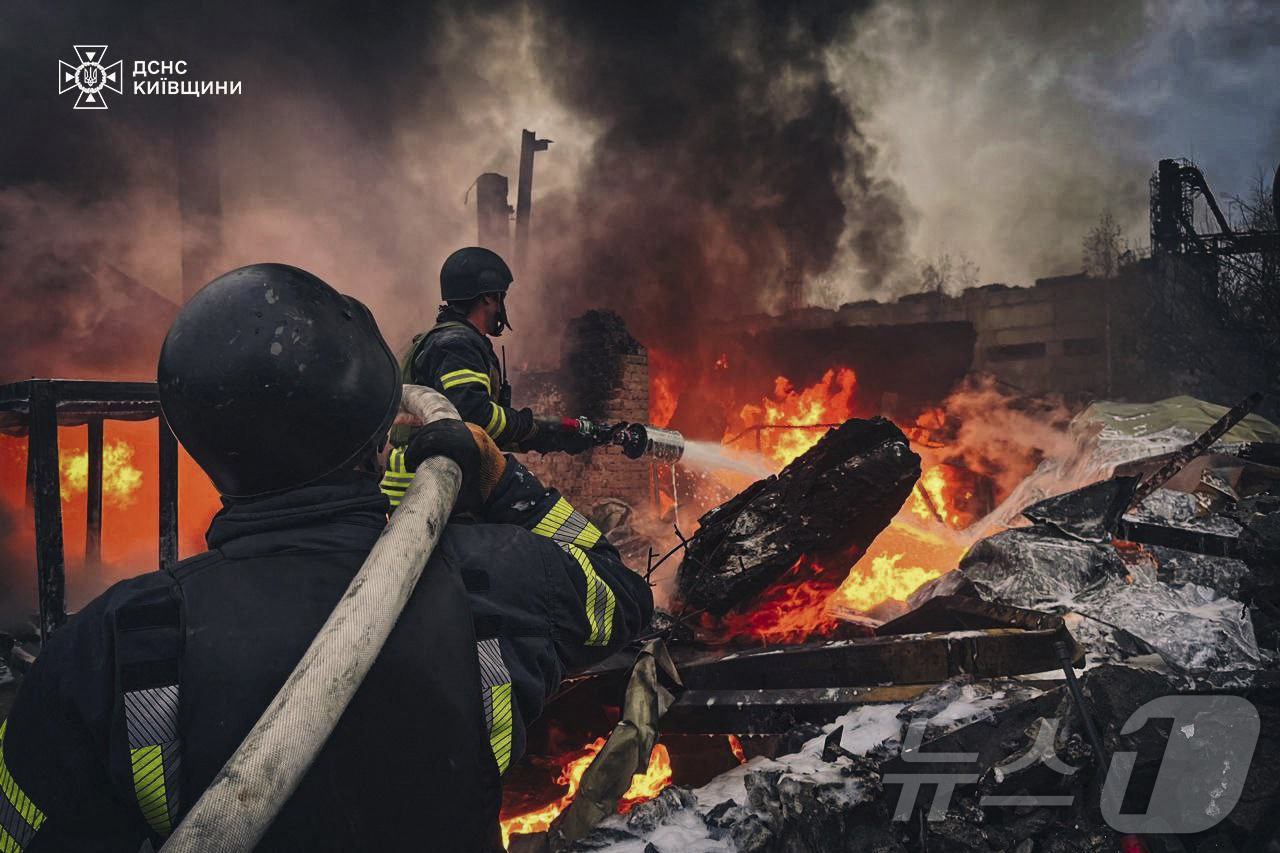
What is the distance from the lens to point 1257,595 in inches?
157

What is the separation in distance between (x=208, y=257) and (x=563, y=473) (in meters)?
7.17

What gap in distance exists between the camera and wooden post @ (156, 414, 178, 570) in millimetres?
4062

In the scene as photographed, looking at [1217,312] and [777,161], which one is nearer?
[1217,312]

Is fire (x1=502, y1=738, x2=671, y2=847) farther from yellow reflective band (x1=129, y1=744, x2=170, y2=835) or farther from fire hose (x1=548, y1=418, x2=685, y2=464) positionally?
yellow reflective band (x1=129, y1=744, x2=170, y2=835)

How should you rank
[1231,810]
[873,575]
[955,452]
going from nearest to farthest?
[1231,810] → [873,575] → [955,452]

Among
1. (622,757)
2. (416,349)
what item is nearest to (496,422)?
(416,349)

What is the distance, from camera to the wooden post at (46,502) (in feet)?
11.6

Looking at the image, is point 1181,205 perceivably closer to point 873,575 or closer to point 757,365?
point 757,365

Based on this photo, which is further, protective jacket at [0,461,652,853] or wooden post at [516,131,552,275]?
wooden post at [516,131,552,275]

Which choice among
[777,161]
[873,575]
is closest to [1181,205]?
[777,161]

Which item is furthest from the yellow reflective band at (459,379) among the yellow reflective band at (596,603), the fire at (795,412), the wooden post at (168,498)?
the fire at (795,412)

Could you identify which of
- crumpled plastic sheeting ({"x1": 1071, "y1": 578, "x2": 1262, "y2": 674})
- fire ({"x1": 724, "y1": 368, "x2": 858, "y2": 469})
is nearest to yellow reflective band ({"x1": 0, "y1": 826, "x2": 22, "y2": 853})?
crumpled plastic sheeting ({"x1": 1071, "y1": 578, "x2": 1262, "y2": 674})

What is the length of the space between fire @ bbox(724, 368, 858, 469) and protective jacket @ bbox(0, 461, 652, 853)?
11201 millimetres

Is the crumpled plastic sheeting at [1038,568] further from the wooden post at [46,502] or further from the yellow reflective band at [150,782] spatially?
the wooden post at [46,502]
